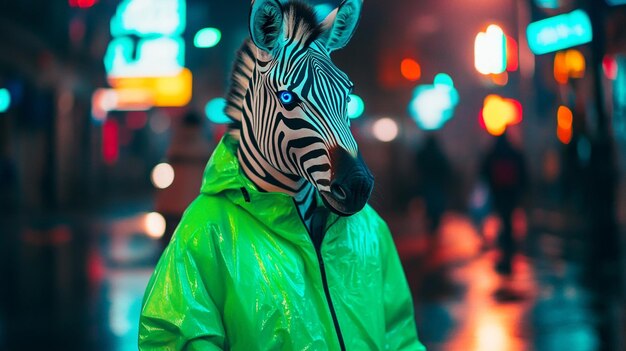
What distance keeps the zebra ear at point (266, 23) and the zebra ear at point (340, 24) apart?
6.5 inches

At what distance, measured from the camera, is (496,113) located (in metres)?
20.6

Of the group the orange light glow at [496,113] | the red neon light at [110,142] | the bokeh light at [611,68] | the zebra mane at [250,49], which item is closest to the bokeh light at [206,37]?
the orange light glow at [496,113]

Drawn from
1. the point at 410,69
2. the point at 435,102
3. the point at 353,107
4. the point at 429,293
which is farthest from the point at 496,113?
the point at 353,107

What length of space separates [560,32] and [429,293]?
4968 mm

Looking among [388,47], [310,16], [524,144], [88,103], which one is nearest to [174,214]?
[310,16]

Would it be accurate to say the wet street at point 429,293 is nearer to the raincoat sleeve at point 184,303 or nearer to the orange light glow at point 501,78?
the raincoat sleeve at point 184,303

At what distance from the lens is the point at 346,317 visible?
206 cm

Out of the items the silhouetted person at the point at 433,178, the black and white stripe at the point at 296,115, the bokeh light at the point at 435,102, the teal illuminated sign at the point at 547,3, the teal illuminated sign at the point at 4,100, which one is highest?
the teal illuminated sign at the point at 547,3

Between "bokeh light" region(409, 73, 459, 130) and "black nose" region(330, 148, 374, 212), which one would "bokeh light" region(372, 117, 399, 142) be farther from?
"black nose" region(330, 148, 374, 212)

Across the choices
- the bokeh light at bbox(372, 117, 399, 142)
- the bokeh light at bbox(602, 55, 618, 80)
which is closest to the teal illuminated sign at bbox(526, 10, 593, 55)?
the bokeh light at bbox(602, 55, 618, 80)

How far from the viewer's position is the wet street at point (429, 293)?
22.3 ft

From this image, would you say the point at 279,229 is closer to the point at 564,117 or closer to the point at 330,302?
the point at 330,302

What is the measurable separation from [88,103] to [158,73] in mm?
14062

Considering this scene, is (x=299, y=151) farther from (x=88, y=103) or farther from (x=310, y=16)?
(x=88, y=103)
